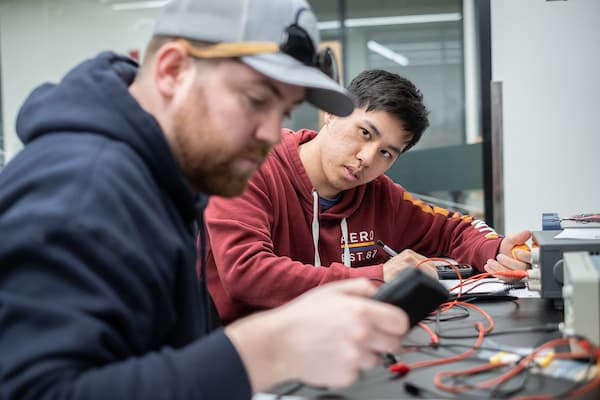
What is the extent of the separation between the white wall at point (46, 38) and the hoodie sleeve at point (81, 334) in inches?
169

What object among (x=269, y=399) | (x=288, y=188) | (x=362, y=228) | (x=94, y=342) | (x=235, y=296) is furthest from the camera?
(x=362, y=228)

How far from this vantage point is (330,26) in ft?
13.5

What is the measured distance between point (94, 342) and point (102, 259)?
0.26ft

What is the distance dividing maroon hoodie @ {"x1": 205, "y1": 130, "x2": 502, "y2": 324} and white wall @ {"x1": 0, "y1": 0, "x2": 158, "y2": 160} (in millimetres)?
3425

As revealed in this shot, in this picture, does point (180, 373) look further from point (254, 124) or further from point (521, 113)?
point (521, 113)

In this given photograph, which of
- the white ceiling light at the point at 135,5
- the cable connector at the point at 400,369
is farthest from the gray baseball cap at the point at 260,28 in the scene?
the white ceiling light at the point at 135,5

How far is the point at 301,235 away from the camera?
151 cm

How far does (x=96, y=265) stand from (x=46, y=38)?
15.2 feet

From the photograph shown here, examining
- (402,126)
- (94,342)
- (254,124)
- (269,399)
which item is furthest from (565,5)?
(94,342)

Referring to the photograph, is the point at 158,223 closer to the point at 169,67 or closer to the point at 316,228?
the point at 169,67

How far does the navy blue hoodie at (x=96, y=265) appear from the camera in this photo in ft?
1.71

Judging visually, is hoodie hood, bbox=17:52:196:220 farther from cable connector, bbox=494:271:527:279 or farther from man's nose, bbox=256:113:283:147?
cable connector, bbox=494:271:527:279

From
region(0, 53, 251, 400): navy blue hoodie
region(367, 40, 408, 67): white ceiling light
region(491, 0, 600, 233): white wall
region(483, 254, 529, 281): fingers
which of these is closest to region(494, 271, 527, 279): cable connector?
region(483, 254, 529, 281): fingers

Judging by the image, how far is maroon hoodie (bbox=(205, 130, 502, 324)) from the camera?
48.6 inches
